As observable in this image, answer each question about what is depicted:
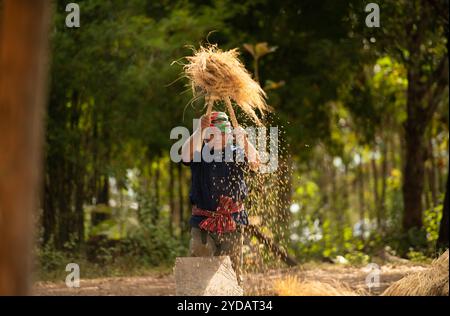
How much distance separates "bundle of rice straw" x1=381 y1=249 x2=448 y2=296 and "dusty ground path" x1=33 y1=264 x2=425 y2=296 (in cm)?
220

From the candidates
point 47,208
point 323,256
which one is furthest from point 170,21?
point 323,256

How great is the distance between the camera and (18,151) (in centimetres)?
361

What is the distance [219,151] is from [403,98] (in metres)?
9.79

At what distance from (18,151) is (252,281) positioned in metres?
6.97

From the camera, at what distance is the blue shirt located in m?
7.30

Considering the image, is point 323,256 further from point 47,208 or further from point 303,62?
point 47,208

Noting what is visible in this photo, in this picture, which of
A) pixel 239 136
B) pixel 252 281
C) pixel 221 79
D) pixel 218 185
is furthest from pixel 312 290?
pixel 252 281

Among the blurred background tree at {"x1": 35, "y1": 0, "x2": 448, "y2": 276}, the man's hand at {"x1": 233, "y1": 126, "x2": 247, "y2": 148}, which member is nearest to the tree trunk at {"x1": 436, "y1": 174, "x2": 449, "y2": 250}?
the blurred background tree at {"x1": 35, "y1": 0, "x2": 448, "y2": 276}

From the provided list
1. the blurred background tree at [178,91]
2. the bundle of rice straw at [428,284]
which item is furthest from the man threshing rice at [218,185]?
the blurred background tree at [178,91]

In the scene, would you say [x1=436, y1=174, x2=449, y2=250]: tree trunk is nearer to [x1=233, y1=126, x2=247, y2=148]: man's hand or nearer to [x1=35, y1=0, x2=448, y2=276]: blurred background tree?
[x1=35, y1=0, x2=448, y2=276]: blurred background tree

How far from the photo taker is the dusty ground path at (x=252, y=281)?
10.1 meters

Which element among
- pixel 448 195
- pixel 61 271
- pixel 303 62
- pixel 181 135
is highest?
pixel 303 62

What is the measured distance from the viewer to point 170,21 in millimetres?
13445

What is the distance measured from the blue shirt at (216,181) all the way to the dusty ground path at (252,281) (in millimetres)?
2026
